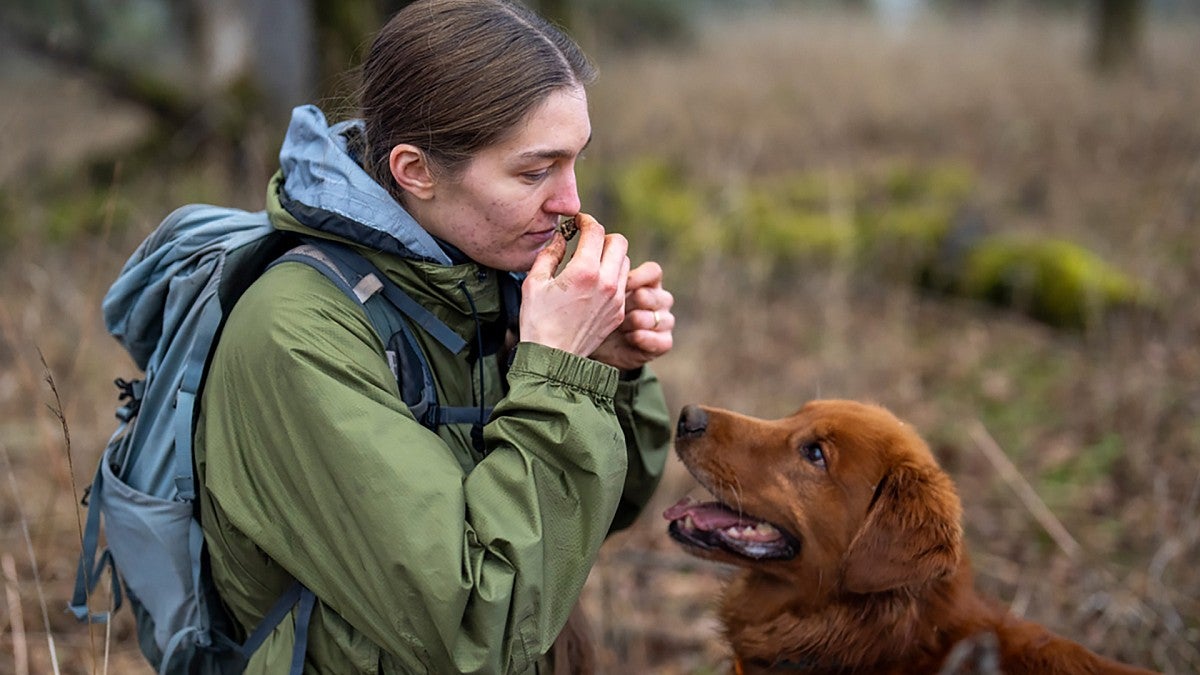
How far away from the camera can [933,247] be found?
761 centimetres

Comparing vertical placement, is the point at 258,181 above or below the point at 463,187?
below

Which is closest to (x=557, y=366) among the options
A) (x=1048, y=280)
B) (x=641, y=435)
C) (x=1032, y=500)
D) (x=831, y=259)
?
(x=641, y=435)

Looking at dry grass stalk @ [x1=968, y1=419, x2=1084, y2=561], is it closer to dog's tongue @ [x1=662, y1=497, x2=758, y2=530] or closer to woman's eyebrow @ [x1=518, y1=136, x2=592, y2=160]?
dog's tongue @ [x1=662, y1=497, x2=758, y2=530]

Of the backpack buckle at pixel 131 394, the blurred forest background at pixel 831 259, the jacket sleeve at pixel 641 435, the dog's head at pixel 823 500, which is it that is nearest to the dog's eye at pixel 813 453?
the dog's head at pixel 823 500

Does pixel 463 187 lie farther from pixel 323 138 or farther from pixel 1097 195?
pixel 1097 195

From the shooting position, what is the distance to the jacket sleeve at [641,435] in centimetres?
268

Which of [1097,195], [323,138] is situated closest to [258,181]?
[323,138]

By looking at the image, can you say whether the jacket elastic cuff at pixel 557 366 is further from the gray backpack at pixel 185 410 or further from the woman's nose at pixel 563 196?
the woman's nose at pixel 563 196

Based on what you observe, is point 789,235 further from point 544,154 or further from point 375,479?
point 375,479

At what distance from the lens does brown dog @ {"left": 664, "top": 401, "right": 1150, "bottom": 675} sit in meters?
2.56

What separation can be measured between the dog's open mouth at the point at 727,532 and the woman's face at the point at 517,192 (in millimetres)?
928

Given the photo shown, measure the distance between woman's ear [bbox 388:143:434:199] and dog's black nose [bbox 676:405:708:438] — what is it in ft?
3.52

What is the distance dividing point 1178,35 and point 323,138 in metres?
15.4

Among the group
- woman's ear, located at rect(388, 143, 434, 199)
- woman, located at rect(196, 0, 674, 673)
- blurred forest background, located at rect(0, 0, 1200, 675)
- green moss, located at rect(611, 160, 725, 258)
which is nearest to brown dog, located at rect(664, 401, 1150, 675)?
blurred forest background, located at rect(0, 0, 1200, 675)
